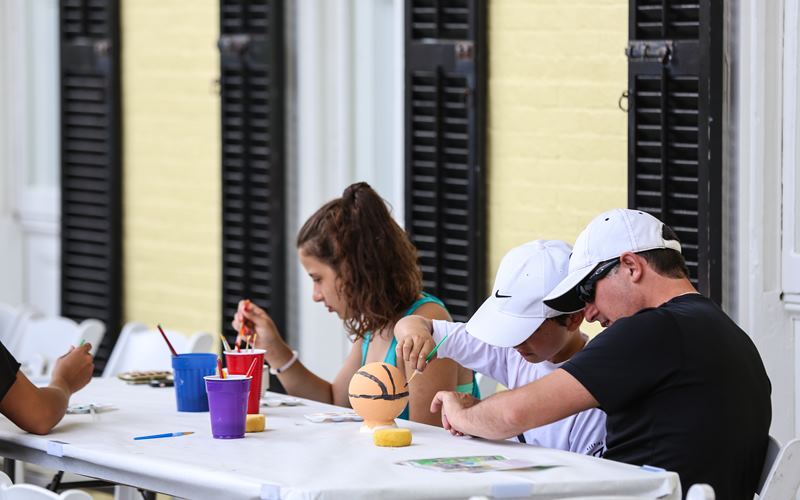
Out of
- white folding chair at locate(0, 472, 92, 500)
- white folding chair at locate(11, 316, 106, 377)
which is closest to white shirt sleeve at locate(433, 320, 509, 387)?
white folding chair at locate(0, 472, 92, 500)

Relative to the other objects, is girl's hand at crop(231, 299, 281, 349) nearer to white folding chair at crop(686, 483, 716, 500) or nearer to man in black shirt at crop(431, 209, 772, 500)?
man in black shirt at crop(431, 209, 772, 500)

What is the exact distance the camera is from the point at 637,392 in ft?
10.3

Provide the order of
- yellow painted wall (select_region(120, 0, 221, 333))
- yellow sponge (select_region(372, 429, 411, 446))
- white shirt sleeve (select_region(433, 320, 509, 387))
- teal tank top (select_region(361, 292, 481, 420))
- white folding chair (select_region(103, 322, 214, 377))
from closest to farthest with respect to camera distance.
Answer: yellow sponge (select_region(372, 429, 411, 446)) < white shirt sleeve (select_region(433, 320, 509, 387)) < teal tank top (select_region(361, 292, 481, 420)) < white folding chair (select_region(103, 322, 214, 377)) < yellow painted wall (select_region(120, 0, 221, 333))

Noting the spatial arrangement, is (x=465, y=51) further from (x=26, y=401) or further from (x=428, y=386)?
(x=26, y=401)

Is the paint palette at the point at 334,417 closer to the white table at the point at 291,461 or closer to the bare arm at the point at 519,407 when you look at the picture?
the white table at the point at 291,461

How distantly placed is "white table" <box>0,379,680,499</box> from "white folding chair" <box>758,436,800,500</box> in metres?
0.24

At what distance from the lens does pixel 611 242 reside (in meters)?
3.30

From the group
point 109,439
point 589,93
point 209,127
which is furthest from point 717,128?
point 209,127

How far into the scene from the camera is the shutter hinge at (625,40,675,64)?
15.3 ft

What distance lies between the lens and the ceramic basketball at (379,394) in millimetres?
3549

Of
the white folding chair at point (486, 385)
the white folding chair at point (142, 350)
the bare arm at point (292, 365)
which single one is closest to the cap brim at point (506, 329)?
the bare arm at point (292, 365)

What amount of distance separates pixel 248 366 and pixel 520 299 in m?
0.78

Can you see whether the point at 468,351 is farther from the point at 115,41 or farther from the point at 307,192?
the point at 115,41

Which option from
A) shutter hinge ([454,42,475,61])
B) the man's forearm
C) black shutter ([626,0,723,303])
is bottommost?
the man's forearm
